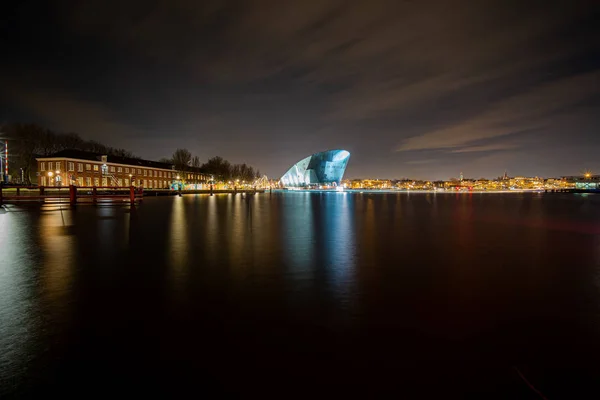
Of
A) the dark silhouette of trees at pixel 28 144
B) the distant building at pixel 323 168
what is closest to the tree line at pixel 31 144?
the dark silhouette of trees at pixel 28 144

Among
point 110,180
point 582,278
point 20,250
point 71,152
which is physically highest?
point 71,152

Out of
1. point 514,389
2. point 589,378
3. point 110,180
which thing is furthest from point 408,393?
point 110,180

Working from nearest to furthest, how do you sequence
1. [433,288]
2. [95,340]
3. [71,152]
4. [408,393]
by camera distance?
[408,393], [95,340], [433,288], [71,152]

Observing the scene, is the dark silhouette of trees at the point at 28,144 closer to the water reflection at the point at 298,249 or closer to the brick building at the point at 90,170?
the brick building at the point at 90,170

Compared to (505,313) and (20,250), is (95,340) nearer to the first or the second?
(505,313)

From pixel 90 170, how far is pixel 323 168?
10280 centimetres

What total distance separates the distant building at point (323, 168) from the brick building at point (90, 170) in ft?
261

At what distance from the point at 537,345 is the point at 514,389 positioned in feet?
4.01

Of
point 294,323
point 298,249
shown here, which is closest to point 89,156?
point 298,249

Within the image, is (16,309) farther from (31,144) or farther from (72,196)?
(31,144)

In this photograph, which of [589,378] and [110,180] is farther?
[110,180]

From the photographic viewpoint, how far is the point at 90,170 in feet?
239

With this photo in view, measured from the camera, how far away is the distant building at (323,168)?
499 feet

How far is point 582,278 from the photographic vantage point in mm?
7309
